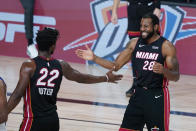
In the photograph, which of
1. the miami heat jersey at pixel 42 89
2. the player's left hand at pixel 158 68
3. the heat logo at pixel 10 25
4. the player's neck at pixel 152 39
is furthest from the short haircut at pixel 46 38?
the heat logo at pixel 10 25

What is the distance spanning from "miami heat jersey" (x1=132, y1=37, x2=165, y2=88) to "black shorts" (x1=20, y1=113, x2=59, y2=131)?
1.38m

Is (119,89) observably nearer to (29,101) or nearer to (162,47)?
(162,47)

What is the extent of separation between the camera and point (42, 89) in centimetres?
509

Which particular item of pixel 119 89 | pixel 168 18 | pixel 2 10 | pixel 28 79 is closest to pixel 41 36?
pixel 28 79

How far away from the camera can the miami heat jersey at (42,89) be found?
509cm

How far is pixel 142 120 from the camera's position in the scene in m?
6.14

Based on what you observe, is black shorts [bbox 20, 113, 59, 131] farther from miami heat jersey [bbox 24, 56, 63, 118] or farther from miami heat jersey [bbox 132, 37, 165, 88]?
miami heat jersey [bbox 132, 37, 165, 88]

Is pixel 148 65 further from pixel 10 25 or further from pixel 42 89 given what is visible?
pixel 10 25

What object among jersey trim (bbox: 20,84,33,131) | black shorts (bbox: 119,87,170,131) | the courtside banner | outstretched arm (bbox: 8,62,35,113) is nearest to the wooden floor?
the courtside banner

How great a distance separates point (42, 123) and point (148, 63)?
5.16 ft

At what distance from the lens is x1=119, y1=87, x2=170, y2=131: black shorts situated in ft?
20.0

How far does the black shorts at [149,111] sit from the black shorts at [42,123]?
121cm

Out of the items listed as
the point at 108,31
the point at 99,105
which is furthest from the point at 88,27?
the point at 99,105

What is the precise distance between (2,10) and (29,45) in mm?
1199
